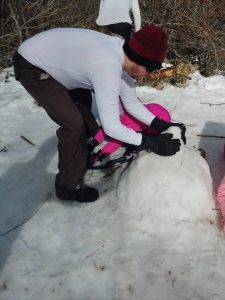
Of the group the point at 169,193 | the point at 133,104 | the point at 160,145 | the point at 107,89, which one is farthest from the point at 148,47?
the point at 169,193

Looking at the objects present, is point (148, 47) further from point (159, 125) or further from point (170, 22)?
point (170, 22)

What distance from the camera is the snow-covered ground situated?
236cm

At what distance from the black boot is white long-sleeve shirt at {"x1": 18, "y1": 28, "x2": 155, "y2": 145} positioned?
0.60 meters

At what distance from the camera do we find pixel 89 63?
2.45 m

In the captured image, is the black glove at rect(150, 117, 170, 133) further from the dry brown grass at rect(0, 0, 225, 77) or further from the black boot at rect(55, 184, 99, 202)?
the dry brown grass at rect(0, 0, 225, 77)

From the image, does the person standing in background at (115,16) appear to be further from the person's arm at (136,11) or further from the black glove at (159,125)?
the black glove at (159,125)

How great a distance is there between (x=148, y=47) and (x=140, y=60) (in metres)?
0.09

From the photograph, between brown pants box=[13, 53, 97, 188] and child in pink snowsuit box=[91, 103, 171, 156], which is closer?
brown pants box=[13, 53, 97, 188]

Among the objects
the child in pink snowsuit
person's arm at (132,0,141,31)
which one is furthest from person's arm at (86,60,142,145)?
person's arm at (132,0,141,31)

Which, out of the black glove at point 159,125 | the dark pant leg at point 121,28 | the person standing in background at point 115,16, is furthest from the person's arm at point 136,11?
the black glove at point 159,125

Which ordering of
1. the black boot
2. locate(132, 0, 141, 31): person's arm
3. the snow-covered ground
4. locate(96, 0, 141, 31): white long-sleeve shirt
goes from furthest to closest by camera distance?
locate(132, 0, 141, 31): person's arm
locate(96, 0, 141, 31): white long-sleeve shirt
the black boot
the snow-covered ground

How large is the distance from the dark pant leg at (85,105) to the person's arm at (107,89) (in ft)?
2.64

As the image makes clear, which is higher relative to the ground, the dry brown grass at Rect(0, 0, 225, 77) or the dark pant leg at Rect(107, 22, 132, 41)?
the dark pant leg at Rect(107, 22, 132, 41)

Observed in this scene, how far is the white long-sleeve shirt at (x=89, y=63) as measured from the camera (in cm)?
240
